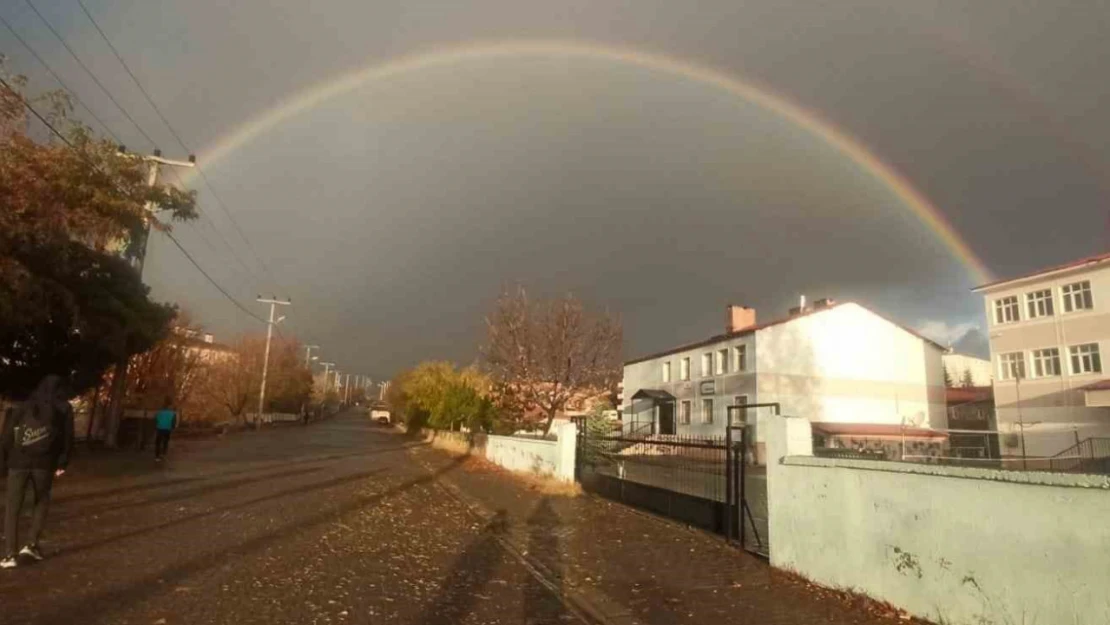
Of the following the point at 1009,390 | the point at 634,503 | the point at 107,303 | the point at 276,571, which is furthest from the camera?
the point at 1009,390

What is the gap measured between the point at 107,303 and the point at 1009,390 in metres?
42.2

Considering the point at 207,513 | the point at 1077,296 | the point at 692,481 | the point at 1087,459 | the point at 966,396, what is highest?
the point at 1077,296

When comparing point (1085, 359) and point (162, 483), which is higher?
point (1085, 359)

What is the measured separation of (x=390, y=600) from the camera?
6.34 m

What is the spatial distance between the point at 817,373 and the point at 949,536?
38.3 metres

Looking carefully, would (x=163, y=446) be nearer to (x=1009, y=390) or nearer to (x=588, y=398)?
(x=588, y=398)

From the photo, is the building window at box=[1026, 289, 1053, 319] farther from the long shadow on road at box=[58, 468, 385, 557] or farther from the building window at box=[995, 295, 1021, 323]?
the long shadow on road at box=[58, 468, 385, 557]

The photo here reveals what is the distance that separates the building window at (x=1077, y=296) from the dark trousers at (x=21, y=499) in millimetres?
42464

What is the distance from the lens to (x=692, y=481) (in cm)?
1145

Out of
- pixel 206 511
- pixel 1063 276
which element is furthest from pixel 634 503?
pixel 1063 276

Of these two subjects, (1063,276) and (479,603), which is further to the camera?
(1063,276)

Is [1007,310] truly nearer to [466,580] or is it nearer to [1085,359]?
[1085,359]

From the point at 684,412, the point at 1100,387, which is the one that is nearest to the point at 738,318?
the point at 684,412

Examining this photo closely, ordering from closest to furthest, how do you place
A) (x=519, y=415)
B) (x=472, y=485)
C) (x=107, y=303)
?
(x=107, y=303)
(x=472, y=485)
(x=519, y=415)
